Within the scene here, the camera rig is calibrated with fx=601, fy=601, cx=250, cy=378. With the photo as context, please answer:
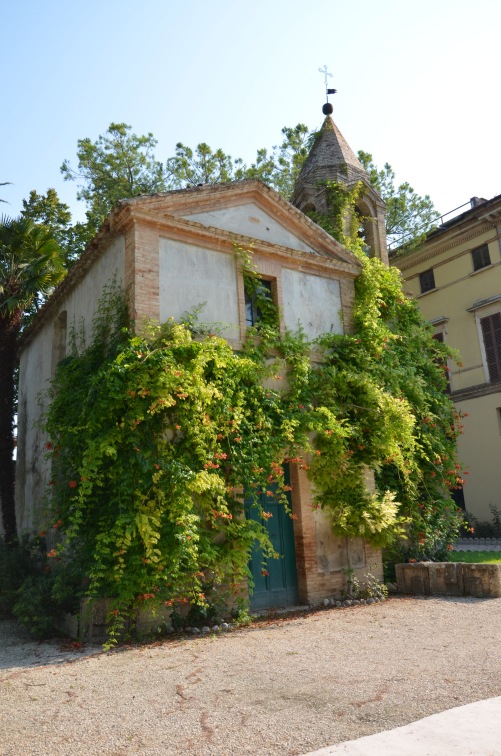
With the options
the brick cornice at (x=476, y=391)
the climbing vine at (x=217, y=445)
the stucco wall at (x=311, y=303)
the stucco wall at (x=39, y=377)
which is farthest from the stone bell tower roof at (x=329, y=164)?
the brick cornice at (x=476, y=391)

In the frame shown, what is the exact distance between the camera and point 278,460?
9.74 meters

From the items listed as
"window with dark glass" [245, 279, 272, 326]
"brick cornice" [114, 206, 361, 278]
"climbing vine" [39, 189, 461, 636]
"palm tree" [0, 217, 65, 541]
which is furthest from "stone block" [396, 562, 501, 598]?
"palm tree" [0, 217, 65, 541]

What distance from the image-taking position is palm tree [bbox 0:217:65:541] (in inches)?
564

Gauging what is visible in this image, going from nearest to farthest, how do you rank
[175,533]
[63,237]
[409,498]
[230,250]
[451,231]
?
[175,533]
[230,250]
[409,498]
[63,237]
[451,231]

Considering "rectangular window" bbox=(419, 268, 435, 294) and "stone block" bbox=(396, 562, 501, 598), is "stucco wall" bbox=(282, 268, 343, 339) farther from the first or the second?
"rectangular window" bbox=(419, 268, 435, 294)

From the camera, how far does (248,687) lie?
5.23 m

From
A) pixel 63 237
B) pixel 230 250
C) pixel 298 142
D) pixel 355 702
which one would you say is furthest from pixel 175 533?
pixel 298 142

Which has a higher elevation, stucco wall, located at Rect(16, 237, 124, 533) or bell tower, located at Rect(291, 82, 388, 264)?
bell tower, located at Rect(291, 82, 388, 264)

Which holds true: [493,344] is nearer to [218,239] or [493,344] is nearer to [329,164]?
[329,164]

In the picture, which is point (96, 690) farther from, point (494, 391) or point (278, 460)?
point (494, 391)

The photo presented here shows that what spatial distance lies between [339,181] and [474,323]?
34.3ft

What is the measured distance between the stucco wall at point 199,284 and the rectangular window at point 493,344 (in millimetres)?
14062

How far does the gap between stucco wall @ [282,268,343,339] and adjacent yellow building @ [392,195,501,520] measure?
11.4 metres

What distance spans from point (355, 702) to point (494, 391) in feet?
60.2
